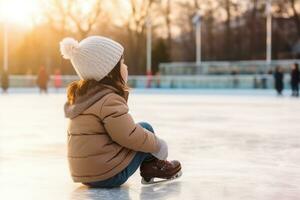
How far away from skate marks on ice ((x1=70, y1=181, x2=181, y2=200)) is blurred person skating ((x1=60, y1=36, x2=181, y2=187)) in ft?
0.26

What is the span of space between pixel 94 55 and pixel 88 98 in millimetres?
→ 298

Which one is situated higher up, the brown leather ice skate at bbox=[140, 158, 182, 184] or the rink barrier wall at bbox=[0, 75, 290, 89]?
the brown leather ice skate at bbox=[140, 158, 182, 184]

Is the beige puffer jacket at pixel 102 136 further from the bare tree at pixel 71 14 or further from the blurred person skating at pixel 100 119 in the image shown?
the bare tree at pixel 71 14

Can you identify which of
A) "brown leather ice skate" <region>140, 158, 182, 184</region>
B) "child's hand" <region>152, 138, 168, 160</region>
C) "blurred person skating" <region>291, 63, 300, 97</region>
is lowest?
"blurred person skating" <region>291, 63, 300, 97</region>

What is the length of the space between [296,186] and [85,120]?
5.40ft

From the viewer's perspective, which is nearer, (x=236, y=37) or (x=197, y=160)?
(x=197, y=160)

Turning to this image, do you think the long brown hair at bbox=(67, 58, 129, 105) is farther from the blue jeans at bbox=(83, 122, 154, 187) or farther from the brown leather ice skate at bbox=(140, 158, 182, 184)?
the brown leather ice skate at bbox=(140, 158, 182, 184)

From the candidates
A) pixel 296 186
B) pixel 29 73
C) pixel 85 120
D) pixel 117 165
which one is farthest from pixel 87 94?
pixel 29 73

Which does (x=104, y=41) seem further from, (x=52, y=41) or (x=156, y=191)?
(x=52, y=41)

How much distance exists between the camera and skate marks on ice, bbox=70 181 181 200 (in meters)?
4.39

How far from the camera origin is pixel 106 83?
14.8 ft

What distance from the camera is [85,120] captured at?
450cm

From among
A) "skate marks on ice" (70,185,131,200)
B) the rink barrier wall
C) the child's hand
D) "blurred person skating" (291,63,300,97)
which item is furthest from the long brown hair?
the rink barrier wall

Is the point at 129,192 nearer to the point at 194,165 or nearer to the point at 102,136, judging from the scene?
the point at 102,136
